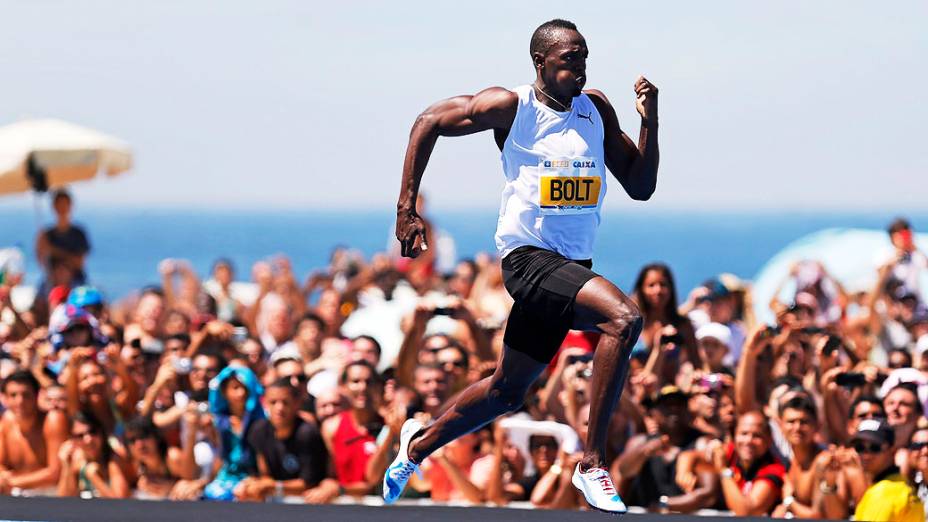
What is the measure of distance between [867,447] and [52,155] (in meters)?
8.73

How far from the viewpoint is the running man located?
602cm

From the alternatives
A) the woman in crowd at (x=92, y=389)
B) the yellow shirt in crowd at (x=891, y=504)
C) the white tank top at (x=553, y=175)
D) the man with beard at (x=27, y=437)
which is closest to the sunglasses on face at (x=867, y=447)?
the yellow shirt in crowd at (x=891, y=504)

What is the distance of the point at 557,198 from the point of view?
6141 millimetres

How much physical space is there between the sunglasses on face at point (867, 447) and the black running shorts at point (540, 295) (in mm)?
1946

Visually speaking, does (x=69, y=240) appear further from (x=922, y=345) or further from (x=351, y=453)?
(x=922, y=345)

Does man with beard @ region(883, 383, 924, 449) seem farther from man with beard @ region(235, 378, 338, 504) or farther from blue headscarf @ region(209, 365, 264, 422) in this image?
blue headscarf @ region(209, 365, 264, 422)

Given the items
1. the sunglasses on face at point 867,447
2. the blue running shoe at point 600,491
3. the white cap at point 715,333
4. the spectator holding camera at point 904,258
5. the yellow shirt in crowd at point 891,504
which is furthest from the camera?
the spectator holding camera at point 904,258

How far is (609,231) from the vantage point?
150625 mm

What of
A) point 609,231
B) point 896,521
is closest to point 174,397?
point 896,521

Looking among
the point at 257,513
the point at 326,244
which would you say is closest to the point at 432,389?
the point at 257,513

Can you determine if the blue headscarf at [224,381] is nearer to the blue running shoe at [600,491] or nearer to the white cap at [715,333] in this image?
the white cap at [715,333]

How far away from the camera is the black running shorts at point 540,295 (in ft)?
20.0

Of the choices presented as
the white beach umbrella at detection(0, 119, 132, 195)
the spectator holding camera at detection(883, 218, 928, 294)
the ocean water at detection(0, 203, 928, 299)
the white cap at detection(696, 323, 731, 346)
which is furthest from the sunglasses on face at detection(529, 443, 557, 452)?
the ocean water at detection(0, 203, 928, 299)

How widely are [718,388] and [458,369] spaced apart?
1.40m
